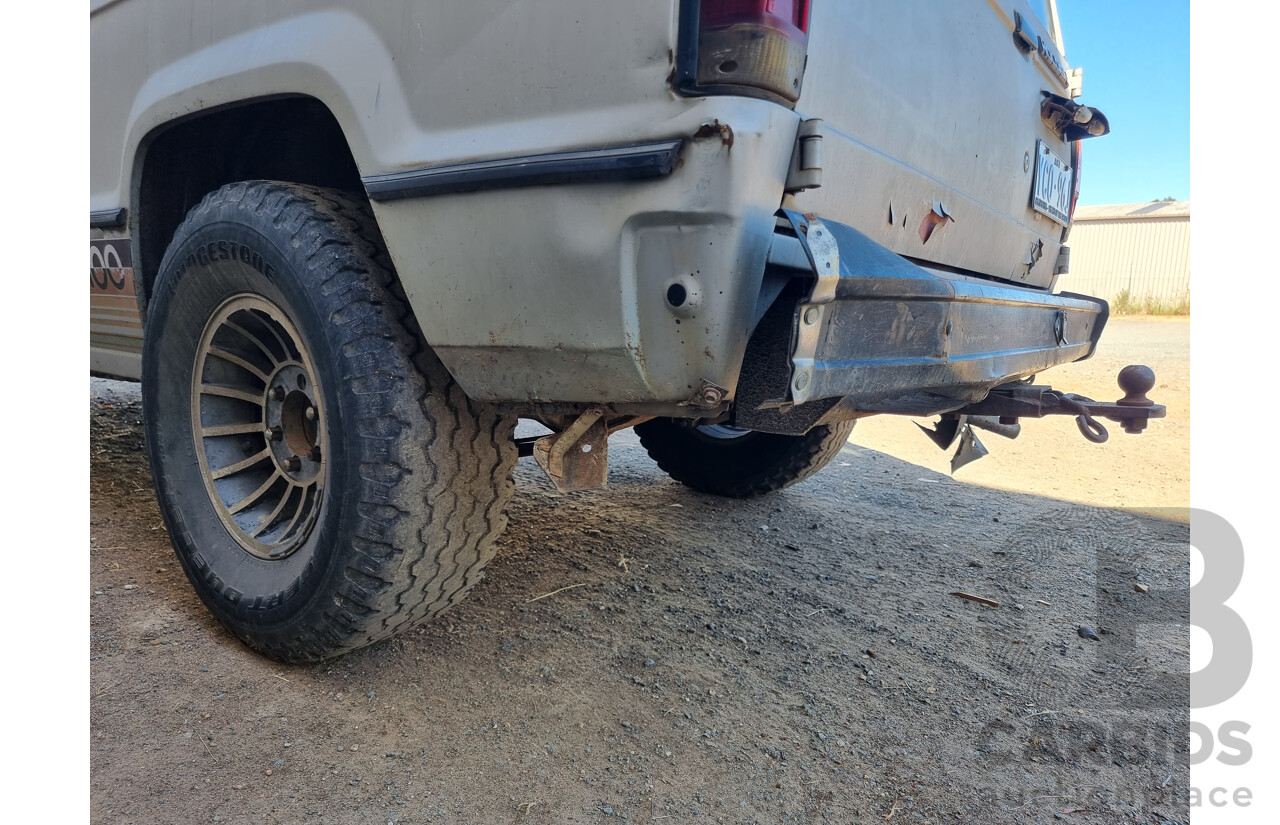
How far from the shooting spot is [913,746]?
1841 millimetres

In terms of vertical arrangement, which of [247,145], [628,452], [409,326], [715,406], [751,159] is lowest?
[628,452]

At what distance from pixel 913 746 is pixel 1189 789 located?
591 mm

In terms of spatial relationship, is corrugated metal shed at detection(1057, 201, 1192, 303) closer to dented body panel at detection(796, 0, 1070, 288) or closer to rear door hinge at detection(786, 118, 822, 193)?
dented body panel at detection(796, 0, 1070, 288)

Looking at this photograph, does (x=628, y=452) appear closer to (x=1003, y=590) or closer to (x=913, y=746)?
(x=1003, y=590)

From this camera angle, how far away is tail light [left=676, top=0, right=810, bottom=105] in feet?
4.39

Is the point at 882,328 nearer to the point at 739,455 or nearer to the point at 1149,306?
the point at 739,455

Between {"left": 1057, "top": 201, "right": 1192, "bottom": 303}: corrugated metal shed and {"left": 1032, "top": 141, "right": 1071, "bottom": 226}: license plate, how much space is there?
22374 millimetres

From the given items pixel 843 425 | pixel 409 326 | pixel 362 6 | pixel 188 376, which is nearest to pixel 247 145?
pixel 188 376

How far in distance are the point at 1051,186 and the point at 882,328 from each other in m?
1.59

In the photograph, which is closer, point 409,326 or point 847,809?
point 847,809

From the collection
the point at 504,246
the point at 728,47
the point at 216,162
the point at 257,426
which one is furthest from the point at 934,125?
the point at 216,162

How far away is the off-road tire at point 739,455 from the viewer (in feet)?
10.7

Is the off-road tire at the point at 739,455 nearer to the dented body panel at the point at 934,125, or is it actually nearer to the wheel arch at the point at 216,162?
the dented body panel at the point at 934,125

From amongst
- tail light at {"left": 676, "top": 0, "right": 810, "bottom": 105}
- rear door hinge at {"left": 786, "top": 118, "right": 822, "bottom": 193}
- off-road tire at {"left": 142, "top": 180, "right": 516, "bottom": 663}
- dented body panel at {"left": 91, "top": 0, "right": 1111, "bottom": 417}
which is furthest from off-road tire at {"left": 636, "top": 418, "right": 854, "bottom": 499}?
tail light at {"left": 676, "top": 0, "right": 810, "bottom": 105}
